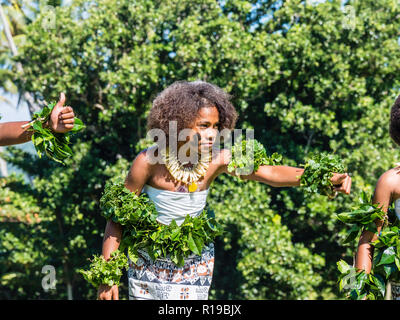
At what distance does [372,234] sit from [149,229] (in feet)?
4.21

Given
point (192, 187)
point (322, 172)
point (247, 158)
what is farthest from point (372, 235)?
point (192, 187)

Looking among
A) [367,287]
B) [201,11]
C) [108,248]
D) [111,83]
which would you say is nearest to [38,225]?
[111,83]

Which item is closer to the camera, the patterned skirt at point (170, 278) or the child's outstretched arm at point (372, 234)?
the child's outstretched arm at point (372, 234)

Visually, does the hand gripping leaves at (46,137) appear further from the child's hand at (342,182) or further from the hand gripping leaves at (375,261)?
the hand gripping leaves at (375,261)

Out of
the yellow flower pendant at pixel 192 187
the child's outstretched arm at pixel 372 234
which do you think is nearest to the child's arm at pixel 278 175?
the yellow flower pendant at pixel 192 187

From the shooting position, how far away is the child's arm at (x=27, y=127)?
8.63 feet

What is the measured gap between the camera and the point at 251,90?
7.21m

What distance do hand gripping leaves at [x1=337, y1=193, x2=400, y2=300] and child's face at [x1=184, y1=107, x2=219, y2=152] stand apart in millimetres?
892

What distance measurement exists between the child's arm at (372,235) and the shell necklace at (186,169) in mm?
1015

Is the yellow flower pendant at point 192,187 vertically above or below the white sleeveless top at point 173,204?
above

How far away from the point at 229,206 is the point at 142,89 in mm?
2094

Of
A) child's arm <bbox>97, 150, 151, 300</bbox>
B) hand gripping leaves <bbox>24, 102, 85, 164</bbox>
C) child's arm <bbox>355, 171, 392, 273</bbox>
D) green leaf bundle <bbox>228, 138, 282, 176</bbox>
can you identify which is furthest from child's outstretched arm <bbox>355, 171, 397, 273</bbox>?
hand gripping leaves <bbox>24, 102, 85, 164</bbox>

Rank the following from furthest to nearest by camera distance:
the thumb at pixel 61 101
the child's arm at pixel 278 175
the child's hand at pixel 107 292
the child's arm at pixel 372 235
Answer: the child's arm at pixel 278 175
the child's hand at pixel 107 292
the child's arm at pixel 372 235
the thumb at pixel 61 101
